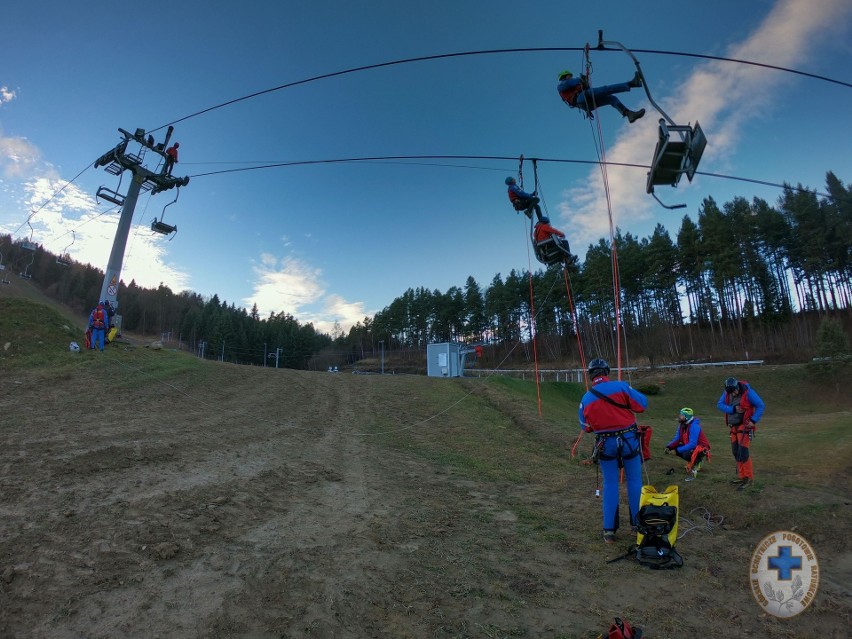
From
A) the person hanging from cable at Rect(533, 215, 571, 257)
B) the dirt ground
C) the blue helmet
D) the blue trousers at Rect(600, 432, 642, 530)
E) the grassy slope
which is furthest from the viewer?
the person hanging from cable at Rect(533, 215, 571, 257)

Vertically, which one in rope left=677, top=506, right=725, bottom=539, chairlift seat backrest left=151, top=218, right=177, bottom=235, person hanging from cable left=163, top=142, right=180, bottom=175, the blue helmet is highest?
person hanging from cable left=163, top=142, right=180, bottom=175

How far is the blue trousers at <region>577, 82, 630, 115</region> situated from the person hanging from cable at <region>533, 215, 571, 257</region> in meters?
2.41

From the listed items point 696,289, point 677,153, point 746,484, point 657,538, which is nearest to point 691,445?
point 746,484

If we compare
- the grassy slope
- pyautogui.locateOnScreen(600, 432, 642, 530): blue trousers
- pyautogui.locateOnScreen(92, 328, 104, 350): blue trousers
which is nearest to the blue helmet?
pyautogui.locateOnScreen(600, 432, 642, 530): blue trousers

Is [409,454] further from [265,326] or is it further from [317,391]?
[265,326]

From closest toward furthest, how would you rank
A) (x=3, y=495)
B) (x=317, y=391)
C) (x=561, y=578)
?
1. (x=561, y=578)
2. (x=3, y=495)
3. (x=317, y=391)


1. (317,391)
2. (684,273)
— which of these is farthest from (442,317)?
(317,391)

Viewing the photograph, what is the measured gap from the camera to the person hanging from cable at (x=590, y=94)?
241 inches

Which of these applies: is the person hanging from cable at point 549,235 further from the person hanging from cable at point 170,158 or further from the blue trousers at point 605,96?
the person hanging from cable at point 170,158

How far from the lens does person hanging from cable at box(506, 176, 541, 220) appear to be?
Result: 331 inches

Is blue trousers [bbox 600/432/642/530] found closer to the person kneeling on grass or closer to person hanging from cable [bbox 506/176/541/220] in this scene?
the person kneeling on grass

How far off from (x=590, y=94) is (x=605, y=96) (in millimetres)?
264

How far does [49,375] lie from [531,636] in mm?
15315

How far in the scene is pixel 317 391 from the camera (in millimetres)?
17703
